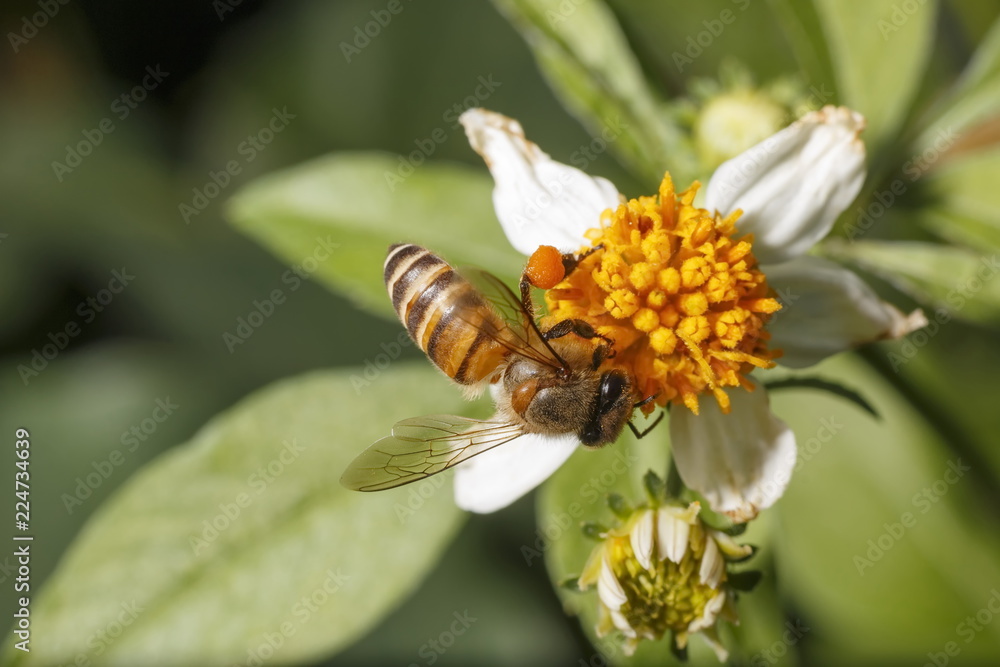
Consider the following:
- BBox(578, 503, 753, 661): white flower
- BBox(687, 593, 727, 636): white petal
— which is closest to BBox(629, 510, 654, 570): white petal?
BBox(578, 503, 753, 661): white flower

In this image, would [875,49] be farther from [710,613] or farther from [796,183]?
[710,613]

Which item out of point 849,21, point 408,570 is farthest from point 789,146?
point 408,570

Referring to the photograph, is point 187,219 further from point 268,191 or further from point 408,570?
point 408,570

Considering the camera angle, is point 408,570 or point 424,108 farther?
point 424,108

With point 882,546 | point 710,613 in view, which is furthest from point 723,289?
point 882,546

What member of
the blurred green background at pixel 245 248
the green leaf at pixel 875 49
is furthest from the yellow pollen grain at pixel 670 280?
the blurred green background at pixel 245 248

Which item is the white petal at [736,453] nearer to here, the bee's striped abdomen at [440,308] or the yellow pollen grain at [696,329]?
the yellow pollen grain at [696,329]

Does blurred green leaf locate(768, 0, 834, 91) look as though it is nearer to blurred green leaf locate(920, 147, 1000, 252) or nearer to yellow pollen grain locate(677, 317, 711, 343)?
blurred green leaf locate(920, 147, 1000, 252)
